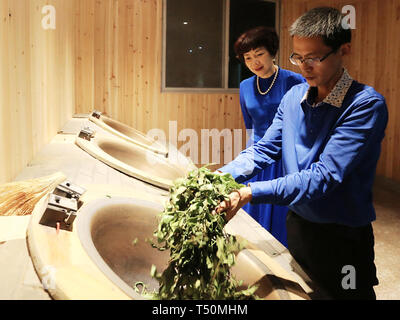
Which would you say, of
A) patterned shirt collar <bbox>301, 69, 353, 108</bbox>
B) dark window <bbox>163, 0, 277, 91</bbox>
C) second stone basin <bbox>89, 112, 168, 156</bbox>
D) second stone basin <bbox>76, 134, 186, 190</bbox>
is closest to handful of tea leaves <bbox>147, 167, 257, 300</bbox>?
patterned shirt collar <bbox>301, 69, 353, 108</bbox>

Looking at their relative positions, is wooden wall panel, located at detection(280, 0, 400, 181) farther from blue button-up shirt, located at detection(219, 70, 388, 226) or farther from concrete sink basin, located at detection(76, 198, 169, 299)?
concrete sink basin, located at detection(76, 198, 169, 299)

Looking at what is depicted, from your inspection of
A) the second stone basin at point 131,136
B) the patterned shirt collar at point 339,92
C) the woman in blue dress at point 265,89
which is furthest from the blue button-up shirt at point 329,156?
the second stone basin at point 131,136

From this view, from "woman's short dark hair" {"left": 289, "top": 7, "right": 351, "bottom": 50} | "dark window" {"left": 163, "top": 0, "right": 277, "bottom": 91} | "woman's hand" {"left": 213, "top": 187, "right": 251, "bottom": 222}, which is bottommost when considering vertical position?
"woman's hand" {"left": 213, "top": 187, "right": 251, "bottom": 222}

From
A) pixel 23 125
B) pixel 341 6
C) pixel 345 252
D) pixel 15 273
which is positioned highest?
pixel 341 6

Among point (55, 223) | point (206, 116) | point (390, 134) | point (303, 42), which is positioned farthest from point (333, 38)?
point (390, 134)

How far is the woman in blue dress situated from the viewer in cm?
260

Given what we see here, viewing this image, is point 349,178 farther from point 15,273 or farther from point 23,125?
point 23,125

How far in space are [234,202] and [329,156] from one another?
0.34 metres

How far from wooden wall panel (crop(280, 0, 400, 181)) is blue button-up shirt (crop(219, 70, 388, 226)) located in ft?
15.0

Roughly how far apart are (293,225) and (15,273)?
1.01m

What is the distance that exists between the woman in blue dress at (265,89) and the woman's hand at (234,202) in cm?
145

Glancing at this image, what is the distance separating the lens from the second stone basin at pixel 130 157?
2262 mm

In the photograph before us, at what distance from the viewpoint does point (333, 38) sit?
50.0 inches

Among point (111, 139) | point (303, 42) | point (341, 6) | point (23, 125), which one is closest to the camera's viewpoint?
point (303, 42)
